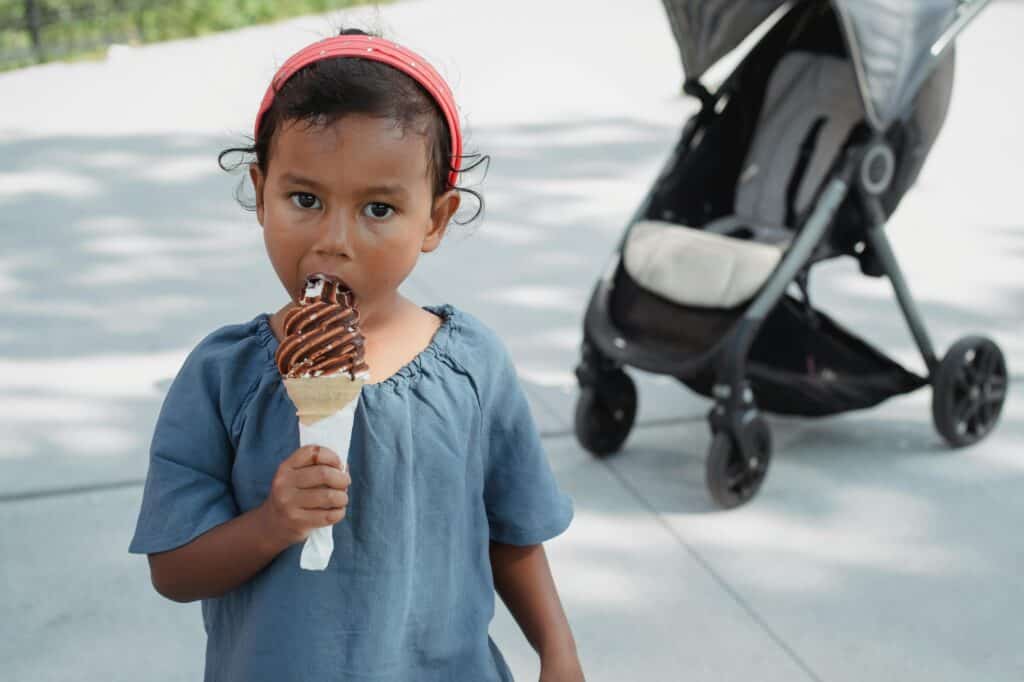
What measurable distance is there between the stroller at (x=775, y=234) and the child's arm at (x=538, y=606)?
1.64m

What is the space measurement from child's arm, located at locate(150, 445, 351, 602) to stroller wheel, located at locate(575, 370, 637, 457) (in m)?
2.16

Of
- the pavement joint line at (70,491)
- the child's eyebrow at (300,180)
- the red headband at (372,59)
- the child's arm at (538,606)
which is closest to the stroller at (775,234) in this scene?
the pavement joint line at (70,491)

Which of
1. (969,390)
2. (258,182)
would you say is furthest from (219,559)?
(969,390)

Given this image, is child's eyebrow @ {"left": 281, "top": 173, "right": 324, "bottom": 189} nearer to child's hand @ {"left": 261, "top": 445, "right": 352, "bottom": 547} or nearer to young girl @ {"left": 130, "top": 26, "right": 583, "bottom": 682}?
young girl @ {"left": 130, "top": 26, "right": 583, "bottom": 682}

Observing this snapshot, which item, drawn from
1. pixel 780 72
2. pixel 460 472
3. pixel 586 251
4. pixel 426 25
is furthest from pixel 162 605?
pixel 426 25

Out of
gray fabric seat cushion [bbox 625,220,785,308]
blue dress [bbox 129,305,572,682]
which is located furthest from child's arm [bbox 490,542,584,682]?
gray fabric seat cushion [bbox 625,220,785,308]

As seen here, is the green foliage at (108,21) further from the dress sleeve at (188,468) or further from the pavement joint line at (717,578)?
the dress sleeve at (188,468)

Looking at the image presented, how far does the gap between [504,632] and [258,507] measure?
61.5 inches

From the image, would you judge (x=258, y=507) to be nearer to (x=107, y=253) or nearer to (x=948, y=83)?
(x=948, y=83)

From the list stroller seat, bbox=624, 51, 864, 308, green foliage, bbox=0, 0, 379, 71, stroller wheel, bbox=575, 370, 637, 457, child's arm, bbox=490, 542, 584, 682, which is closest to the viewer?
child's arm, bbox=490, 542, 584, 682

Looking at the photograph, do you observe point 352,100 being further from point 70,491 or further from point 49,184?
point 49,184

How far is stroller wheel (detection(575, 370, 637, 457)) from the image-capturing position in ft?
12.2

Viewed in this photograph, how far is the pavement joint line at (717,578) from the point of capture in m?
2.98

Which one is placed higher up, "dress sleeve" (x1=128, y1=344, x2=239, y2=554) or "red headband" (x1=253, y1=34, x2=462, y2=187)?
"red headband" (x1=253, y1=34, x2=462, y2=187)
